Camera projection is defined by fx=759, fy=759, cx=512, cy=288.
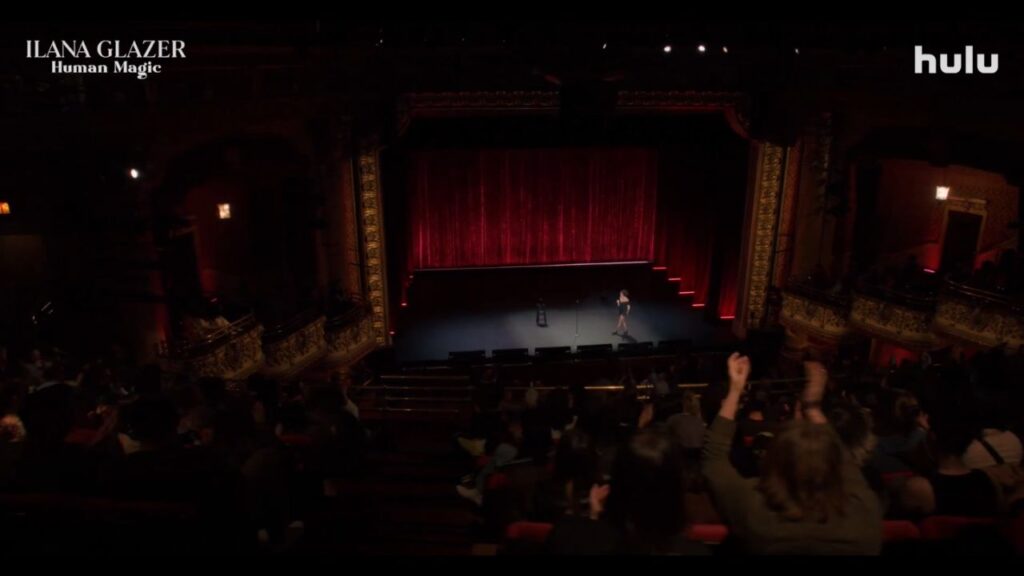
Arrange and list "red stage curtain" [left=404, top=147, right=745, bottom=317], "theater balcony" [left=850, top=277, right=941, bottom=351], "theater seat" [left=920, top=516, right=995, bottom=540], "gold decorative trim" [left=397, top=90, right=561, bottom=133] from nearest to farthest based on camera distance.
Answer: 1. "theater seat" [left=920, top=516, right=995, bottom=540]
2. "theater balcony" [left=850, top=277, right=941, bottom=351]
3. "gold decorative trim" [left=397, top=90, right=561, bottom=133]
4. "red stage curtain" [left=404, top=147, right=745, bottom=317]

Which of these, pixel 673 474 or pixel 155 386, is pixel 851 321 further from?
pixel 673 474

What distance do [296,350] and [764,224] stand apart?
9.13 metres

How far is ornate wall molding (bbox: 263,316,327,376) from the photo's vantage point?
1162cm

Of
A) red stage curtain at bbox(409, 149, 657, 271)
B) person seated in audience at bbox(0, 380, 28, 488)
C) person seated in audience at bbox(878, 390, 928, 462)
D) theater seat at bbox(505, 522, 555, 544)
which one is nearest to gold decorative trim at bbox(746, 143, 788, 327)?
red stage curtain at bbox(409, 149, 657, 271)

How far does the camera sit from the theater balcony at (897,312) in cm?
1237

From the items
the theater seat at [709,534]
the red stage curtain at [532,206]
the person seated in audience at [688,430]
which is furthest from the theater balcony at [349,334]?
the theater seat at [709,534]

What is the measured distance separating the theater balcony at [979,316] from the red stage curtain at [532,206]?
22.8 feet

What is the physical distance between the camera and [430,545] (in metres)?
4.60

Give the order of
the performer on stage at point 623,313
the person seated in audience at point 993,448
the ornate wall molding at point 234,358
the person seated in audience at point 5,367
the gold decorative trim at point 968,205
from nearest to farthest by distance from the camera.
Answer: the person seated in audience at point 993,448 < the person seated in audience at point 5,367 < the ornate wall molding at point 234,358 < the performer on stage at point 623,313 < the gold decorative trim at point 968,205

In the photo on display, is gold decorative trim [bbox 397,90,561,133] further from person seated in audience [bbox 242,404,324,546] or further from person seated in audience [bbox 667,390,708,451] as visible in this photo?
person seated in audience [bbox 242,404,324,546]

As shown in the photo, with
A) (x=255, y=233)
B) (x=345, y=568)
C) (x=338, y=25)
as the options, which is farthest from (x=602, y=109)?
(x=345, y=568)

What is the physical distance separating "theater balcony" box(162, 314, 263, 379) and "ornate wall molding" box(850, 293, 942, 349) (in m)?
10.0

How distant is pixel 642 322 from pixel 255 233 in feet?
24.8

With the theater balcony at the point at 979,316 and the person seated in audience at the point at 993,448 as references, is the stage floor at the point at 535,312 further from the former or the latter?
the person seated in audience at the point at 993,448
